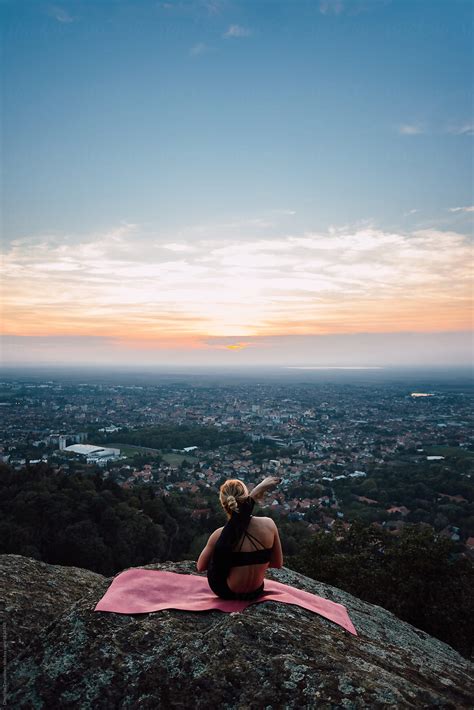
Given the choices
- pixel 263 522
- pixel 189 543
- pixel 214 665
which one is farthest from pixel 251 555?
pixel 189 543

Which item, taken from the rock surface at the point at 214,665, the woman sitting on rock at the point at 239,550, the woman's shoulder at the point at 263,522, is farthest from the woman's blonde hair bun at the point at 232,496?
the rock surface at the point at 214,665

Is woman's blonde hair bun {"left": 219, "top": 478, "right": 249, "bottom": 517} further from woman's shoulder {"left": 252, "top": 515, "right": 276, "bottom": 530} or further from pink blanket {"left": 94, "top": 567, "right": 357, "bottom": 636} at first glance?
pink blanket {"left": 94, "top": 567, "right": 357, "bottom": 636}

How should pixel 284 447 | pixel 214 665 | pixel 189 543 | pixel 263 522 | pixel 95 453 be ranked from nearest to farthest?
pixel 214 665
pixel 263 522
pixel 189 543
pixel 95 453
pixel 284 447

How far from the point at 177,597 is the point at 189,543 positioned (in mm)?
20396

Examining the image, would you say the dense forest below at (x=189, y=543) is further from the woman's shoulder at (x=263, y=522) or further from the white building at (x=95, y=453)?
→ the white building at (x=95, y=453)

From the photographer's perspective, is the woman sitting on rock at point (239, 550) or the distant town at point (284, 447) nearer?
the woman sitting on rock at point (239, 550)

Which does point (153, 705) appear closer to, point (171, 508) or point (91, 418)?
point (171, 508)

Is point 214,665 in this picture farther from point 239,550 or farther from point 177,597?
point 177,597

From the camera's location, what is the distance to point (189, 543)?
2270cm

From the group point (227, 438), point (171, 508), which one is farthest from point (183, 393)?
point (171, 508)

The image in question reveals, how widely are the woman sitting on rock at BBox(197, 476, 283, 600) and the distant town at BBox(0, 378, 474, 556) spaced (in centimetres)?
1879

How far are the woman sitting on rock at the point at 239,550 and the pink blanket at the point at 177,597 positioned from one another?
0.16m

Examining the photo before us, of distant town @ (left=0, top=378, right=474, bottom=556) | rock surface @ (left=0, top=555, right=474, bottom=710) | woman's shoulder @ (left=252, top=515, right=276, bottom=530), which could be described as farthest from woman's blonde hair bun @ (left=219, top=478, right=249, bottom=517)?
distant town @ (left=0, top=378, right=474, bottom=556)

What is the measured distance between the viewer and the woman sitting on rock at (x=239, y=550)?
3.95 meters
